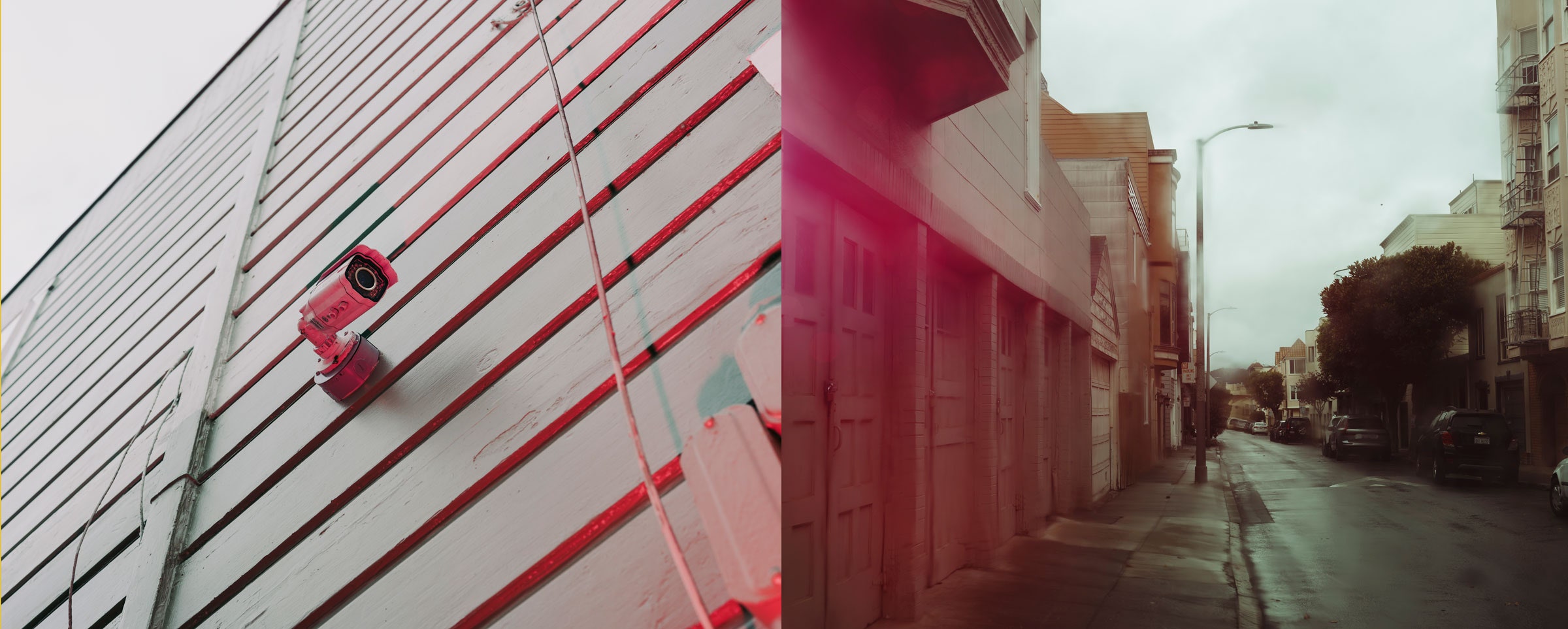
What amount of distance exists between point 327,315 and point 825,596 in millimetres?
2540

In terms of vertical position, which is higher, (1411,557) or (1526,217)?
(1526,217)

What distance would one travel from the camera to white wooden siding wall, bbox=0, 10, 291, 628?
2186mm

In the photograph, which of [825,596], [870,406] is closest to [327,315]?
[825,596]

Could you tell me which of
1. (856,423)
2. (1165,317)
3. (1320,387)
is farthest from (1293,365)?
(1165,317)

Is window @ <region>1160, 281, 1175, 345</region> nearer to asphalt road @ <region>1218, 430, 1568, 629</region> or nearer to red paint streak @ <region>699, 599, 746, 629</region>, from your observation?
asphalt road @ <region>1218, 430, 1568, 629</region>

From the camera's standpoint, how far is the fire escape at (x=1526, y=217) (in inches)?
191

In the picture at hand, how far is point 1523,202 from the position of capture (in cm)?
498

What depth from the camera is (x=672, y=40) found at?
2078 millimetres

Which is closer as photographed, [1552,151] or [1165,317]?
[1552,151]

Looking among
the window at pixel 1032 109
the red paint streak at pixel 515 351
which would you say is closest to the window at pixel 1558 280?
the window at pixel 1032 109

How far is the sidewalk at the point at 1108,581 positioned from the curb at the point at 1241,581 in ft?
0.04

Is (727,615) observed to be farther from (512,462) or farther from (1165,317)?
(1165,317)

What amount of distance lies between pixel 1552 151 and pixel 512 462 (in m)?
6.76

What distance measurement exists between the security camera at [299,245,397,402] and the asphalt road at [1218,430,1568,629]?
5000 mm
